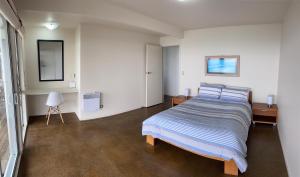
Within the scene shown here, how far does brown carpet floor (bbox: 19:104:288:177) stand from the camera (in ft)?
8.18

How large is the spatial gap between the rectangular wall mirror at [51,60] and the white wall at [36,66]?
0.08 m

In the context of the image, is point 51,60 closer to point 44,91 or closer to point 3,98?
point 44,91

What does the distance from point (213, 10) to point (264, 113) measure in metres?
2.47

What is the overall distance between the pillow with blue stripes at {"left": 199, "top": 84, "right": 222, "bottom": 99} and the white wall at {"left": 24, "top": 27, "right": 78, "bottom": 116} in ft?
10.8

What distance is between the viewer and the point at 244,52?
4.82 meters

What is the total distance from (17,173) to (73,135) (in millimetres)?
1299

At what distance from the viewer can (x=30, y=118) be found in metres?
4.66

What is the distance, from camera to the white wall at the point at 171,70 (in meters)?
7.59

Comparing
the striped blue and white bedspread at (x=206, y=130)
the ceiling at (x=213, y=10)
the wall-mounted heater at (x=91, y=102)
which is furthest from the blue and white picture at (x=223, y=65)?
the wall-mounted heater at (x=91, y=102)

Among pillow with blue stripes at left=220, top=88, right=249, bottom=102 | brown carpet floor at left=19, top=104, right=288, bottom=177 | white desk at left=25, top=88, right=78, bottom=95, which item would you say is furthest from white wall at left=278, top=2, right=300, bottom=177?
white desk at left=25, top=88, right=78, bottom=95

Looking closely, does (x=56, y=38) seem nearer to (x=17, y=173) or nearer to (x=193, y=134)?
(x=17, y=173)

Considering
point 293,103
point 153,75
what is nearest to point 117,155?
point 293,103

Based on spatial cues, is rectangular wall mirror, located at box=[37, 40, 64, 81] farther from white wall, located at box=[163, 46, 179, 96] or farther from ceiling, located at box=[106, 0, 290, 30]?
white wall, located at box=[163, 46, 179, 96]

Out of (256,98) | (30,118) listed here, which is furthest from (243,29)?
(30,118)
